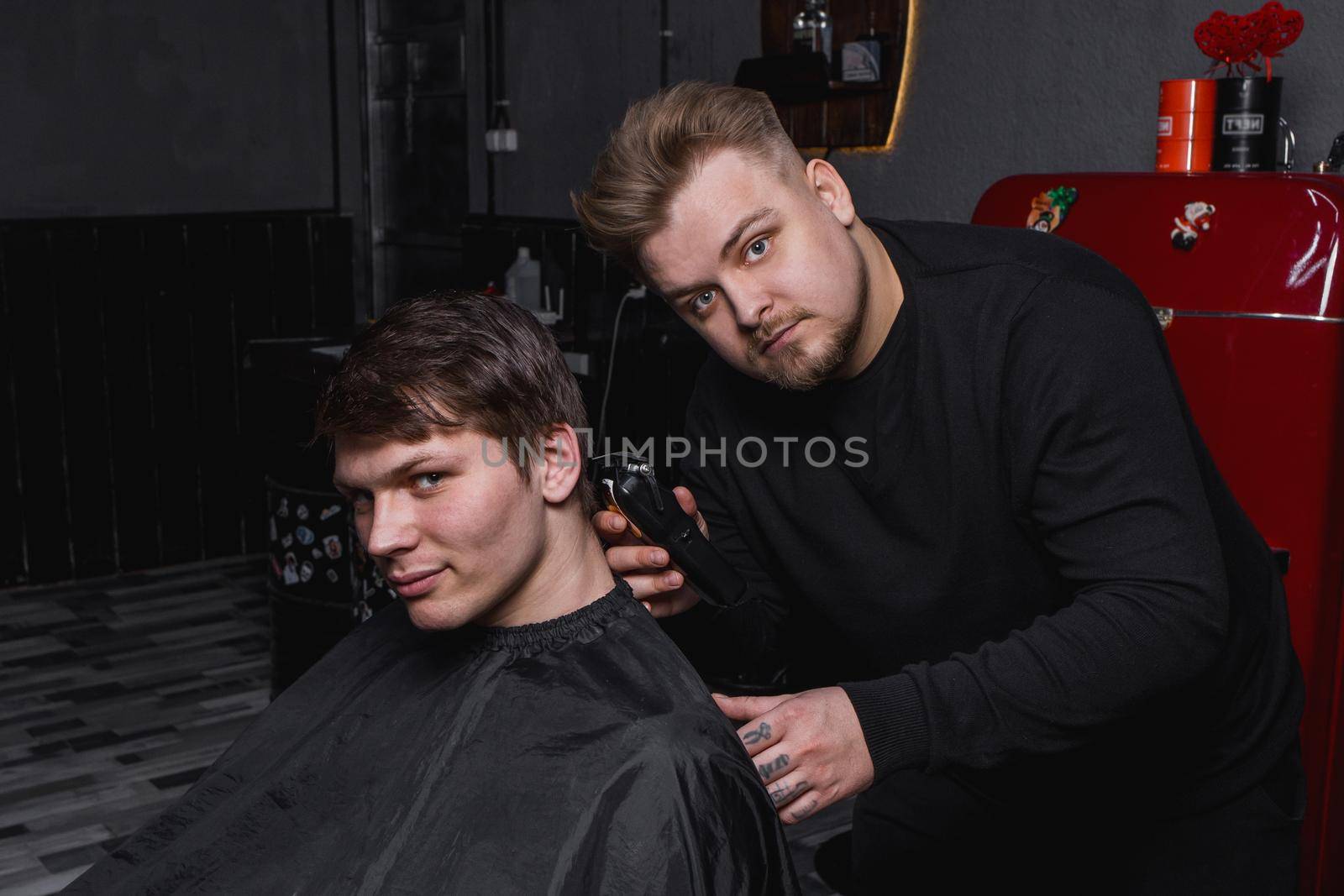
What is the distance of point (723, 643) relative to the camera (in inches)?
62.8

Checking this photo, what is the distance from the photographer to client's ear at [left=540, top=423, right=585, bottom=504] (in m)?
1.45

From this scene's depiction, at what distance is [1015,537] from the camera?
1.44 metres

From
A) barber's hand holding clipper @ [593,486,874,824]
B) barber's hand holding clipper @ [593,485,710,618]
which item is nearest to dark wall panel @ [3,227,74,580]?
barber's hand holding clipper @ [593,485,710,618]

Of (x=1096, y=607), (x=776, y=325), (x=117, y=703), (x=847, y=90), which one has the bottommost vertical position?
(x=117, y=703)

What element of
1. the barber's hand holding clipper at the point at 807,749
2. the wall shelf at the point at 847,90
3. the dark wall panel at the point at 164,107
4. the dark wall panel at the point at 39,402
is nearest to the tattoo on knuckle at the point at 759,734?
the barber's hand holding clipper at the point at 807,749

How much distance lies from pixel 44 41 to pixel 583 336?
2.44 meters

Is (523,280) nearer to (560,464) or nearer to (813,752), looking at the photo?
(560,464)

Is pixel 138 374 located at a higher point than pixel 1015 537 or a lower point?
lower

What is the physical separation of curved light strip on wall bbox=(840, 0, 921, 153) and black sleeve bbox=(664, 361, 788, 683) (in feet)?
5.55

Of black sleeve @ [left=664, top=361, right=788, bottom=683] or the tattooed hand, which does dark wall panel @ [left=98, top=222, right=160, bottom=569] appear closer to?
black sleeve @ [left=664, top=361, right=788, bottom=683]

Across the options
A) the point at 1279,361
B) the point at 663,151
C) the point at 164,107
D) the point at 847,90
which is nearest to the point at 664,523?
the point at 663,151

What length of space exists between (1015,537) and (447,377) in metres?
0.63

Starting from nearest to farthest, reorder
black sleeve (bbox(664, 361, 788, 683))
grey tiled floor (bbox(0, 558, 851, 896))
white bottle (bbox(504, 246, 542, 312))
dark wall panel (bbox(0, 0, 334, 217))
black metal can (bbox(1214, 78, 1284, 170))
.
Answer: black sleeve (bbox(664, 361, 788, 683)) → black metal can (bbox(1214, 78, 1284, 170)) → grey tiled floor (bbox(0, 558, 851, 896)) → white bottle (bbox(504, 246, 542, 312)) → dark wall panel (bbox(0, 0, 334, 217))

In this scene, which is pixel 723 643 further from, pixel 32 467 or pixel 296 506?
pixel 32 467
